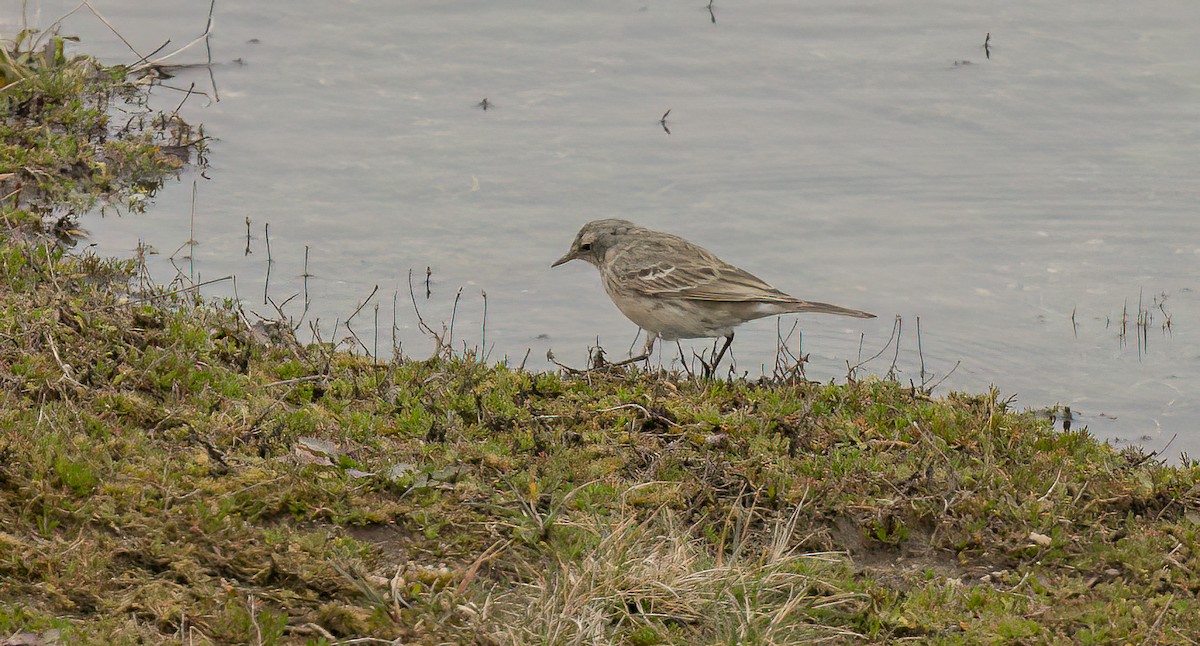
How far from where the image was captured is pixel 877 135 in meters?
14.5

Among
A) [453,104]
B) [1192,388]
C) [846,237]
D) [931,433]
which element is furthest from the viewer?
[453,104]

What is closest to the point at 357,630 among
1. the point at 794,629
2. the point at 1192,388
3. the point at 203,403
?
the point at 794,629

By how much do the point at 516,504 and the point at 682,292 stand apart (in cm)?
348

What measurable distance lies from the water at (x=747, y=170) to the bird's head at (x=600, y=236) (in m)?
0.81

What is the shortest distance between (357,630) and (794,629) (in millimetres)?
1787

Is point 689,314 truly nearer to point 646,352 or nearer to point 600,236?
point 646,352

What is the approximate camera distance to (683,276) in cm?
999

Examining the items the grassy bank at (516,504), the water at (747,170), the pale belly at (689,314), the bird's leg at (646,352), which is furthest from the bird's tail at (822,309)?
the water at (747,170)

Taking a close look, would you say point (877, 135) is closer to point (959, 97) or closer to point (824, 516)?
point (959, 97)

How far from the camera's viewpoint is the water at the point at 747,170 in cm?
1162

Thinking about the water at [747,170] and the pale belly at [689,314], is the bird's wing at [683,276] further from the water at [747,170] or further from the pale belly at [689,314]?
the water at [747,170]

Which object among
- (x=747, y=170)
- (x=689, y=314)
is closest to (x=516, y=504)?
(x=689, y=314)

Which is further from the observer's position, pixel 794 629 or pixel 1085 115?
pixel 1085 115

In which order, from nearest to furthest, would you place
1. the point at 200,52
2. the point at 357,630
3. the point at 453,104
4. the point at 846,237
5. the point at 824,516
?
the point at 357,630, the point at 824,516, the point at 846,237, the point at 453,104, the point at 200,52
